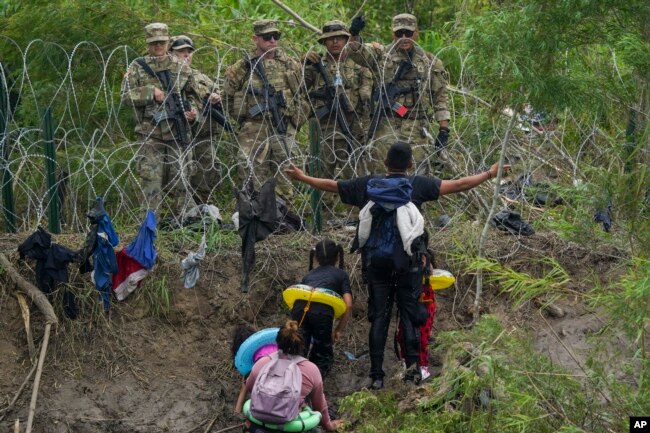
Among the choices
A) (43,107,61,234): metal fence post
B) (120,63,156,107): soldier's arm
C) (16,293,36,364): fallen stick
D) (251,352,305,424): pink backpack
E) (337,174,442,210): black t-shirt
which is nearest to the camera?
(251,352,305,424): pink backpack

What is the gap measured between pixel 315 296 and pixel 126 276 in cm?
142

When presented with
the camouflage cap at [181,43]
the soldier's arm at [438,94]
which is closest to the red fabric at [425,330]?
the soldier's arm at [438,94]

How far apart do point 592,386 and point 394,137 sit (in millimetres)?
3628

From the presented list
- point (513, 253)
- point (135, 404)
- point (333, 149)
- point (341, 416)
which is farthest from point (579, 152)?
point (135, 404)

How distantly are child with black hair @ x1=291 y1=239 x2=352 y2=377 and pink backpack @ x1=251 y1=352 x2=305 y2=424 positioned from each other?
0.80 m

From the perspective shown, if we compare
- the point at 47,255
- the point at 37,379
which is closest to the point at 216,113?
the point at 47,255

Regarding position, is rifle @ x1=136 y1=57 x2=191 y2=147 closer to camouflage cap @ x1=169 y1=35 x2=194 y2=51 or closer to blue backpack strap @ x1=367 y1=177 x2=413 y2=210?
camouflage cap @ x1=169 y1=35 x2=194 y2=51

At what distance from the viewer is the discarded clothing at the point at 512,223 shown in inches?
420

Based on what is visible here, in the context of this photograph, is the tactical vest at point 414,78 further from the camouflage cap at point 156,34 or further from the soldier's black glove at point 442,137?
the camouflage cap at point 156,34

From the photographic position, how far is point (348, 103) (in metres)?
10.7

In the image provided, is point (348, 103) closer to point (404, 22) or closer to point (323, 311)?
point (404, 22)

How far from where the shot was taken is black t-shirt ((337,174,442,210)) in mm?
8766

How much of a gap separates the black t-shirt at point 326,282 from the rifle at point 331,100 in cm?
194

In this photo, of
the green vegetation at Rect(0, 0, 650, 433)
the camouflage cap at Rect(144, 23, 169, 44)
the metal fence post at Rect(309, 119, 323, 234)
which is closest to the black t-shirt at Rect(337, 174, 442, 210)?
the green vegetation at Rect(0, 0, 650, 433)
